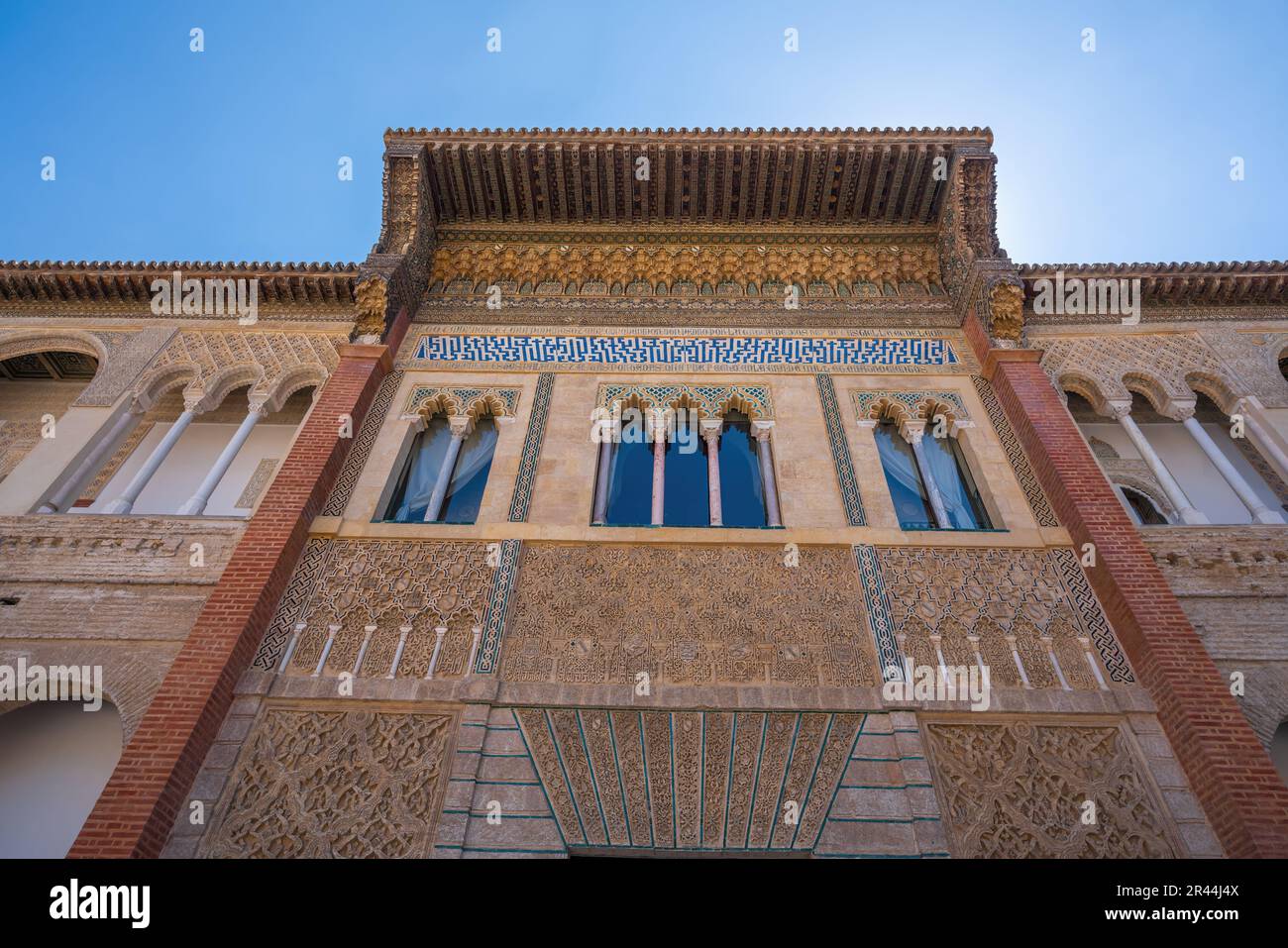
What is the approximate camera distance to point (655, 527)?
17.4 ft

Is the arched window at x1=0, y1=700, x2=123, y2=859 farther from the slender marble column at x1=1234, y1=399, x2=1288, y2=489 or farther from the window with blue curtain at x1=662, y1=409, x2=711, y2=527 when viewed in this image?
the slender marble column at x1=1234, y1=399, x2=1288, y2=489

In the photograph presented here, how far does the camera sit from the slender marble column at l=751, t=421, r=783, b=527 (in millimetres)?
5609

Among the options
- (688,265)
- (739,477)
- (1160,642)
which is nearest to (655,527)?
(739,477)

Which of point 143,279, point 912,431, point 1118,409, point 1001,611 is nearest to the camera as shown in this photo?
point 1001,611

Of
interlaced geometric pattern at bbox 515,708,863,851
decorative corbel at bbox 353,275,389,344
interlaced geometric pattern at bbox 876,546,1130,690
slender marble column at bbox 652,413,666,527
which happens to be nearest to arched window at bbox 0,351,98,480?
decorative corbel at bbox 353,275,389,344

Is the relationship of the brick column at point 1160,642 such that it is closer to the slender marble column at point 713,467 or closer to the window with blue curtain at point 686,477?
the slender marble column at point 713,467

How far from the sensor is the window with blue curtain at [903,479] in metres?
5.65

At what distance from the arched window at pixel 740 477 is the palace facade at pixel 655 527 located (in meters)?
0.03

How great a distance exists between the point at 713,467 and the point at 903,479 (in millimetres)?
1487

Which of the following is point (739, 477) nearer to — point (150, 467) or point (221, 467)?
point (221, 467)

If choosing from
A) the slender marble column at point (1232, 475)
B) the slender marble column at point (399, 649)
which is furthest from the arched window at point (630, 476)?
the slender marble column at point (1232, 475)

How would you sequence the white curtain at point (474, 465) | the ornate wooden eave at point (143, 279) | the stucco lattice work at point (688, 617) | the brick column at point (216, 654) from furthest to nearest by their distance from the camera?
1. the ornate wooden eave at point (143, 279)
2. the white curtain at point (474, 465)
3. the stucco lattice work at point (688, 617)
4. the brick column at point (216, 654)

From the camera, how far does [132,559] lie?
203 inches
